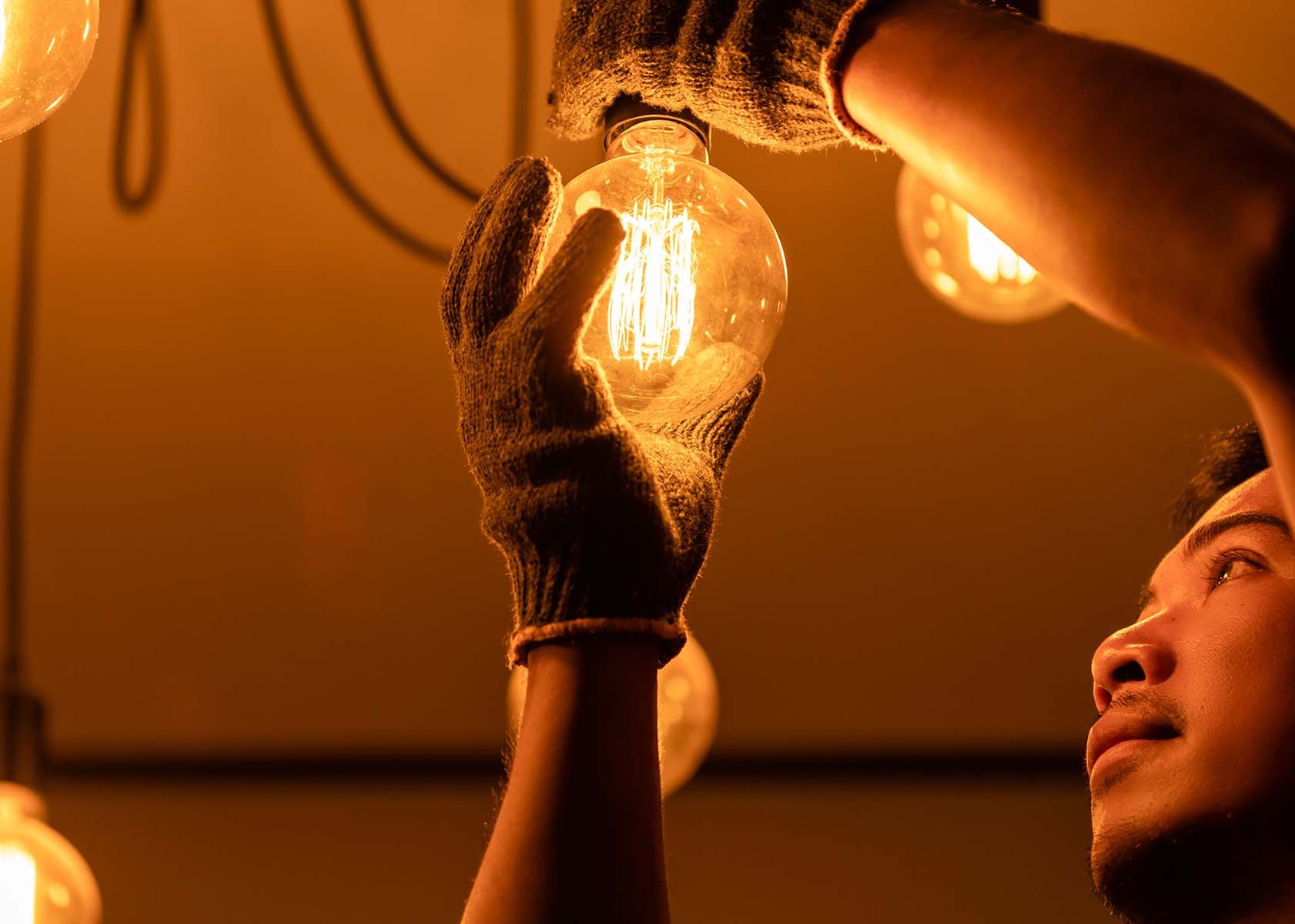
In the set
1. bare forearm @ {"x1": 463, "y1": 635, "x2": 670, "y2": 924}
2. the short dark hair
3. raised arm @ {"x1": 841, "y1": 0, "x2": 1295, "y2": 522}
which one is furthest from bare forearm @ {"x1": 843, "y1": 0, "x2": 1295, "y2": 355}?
the short dark hair

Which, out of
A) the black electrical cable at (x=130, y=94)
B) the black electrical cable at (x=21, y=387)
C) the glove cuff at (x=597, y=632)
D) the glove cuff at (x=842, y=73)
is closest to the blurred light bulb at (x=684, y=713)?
the black electrical cable at (x=130, y=94)

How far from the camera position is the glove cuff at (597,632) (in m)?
0.69

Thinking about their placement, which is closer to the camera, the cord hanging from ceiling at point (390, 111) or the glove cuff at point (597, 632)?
the glove cuff at point (597, 632)

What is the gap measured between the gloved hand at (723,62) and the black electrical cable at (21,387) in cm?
147

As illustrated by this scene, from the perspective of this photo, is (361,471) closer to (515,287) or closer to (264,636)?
(264,636)

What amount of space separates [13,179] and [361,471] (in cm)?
81

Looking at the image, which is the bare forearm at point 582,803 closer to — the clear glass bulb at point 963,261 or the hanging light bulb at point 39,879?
the clear glass bulb at point 963,261

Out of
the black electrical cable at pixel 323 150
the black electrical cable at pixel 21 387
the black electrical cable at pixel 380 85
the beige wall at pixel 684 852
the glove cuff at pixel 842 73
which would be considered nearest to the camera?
the glove cuff at pixel 842 73

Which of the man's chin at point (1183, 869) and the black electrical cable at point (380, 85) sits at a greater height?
the black electrical cable at point (380, 85)

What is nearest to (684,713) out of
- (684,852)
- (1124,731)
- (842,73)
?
(1124,731)

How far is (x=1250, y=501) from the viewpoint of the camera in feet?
3.14

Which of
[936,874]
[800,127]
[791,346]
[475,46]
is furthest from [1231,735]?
[936,874]

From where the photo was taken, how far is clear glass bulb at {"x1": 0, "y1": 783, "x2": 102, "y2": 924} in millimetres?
1465

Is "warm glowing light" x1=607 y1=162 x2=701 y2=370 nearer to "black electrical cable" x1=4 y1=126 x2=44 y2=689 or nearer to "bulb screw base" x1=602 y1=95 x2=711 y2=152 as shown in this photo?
"bulb screw base" x1=602 y1=95 x2=711 y2=152
